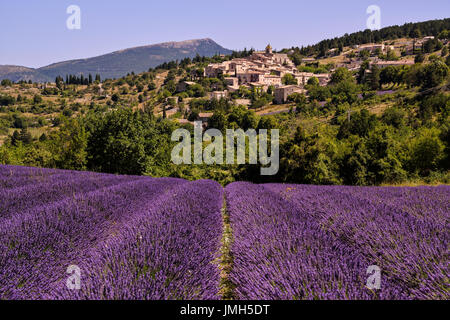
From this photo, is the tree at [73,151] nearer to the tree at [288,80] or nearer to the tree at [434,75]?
the tree at [434,75]

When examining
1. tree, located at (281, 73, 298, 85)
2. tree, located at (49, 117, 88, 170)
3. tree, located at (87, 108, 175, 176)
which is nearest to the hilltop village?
tree, located at (281, 73, 298, 85)

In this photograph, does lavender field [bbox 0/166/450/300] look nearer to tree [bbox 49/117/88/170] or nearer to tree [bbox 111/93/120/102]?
tree [bbox 49/117/88/170]

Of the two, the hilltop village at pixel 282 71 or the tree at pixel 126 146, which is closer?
the tree at pixel 126 146

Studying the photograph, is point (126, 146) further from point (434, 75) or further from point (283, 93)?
point (283, 93)

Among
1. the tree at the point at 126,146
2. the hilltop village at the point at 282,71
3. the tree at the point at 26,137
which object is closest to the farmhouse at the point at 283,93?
the hilltop village at the point at 282,71

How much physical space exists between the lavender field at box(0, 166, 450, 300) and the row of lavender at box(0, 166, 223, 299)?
1cm

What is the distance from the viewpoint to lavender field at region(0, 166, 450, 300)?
170cm

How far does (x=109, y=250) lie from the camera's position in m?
2.16

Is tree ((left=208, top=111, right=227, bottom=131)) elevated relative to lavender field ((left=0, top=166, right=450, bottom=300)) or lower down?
elevated

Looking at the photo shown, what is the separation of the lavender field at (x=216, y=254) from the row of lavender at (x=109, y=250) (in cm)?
1

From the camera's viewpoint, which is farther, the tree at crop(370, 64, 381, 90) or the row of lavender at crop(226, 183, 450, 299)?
the tree at crop(370, 64, 381, 90)

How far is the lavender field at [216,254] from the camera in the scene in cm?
170

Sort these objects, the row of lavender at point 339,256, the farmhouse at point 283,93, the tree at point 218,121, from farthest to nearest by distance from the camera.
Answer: the farmhouse at point 283,93
the tree at point 218,121
the row of lavender at point 339,256
